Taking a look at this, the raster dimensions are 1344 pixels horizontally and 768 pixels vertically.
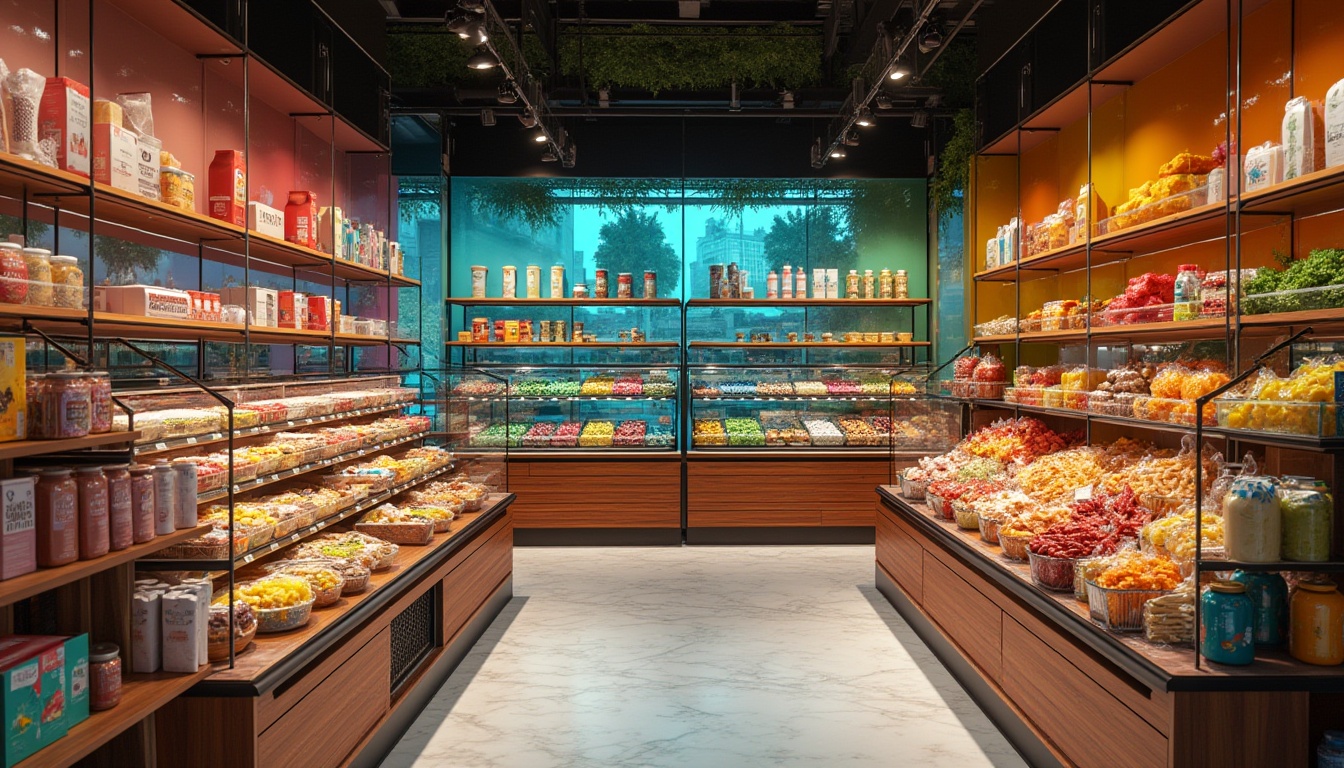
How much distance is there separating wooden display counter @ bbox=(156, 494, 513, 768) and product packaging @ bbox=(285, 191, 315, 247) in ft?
6.28

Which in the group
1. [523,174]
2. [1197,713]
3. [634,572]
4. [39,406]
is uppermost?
[523,174]

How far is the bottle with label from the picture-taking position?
418cm

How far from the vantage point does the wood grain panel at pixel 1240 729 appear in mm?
2662

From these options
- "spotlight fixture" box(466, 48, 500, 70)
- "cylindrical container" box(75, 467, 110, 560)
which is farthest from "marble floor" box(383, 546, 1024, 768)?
"spotlight fixture" box(466, 48, 500, 70)

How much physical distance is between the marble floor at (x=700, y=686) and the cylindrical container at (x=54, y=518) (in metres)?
1.95

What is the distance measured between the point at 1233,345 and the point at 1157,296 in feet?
2.15

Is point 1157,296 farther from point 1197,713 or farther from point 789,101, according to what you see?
point 789,101

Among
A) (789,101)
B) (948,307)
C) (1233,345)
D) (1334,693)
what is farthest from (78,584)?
(948,307)

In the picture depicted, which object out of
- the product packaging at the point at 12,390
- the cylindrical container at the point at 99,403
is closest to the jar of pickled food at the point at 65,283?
the cylindrical container at the point at 99,403

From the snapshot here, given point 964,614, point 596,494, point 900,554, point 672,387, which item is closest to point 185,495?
point 964,614

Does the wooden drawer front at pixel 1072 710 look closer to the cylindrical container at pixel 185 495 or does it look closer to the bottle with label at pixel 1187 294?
the bottle with label at pixel 1187 294

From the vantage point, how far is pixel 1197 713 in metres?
2.67

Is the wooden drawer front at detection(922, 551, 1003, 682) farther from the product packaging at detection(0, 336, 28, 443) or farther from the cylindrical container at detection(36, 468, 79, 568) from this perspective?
the product packaging at detection(0, 336, 28, 443)

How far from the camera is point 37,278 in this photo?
2.61 metres
